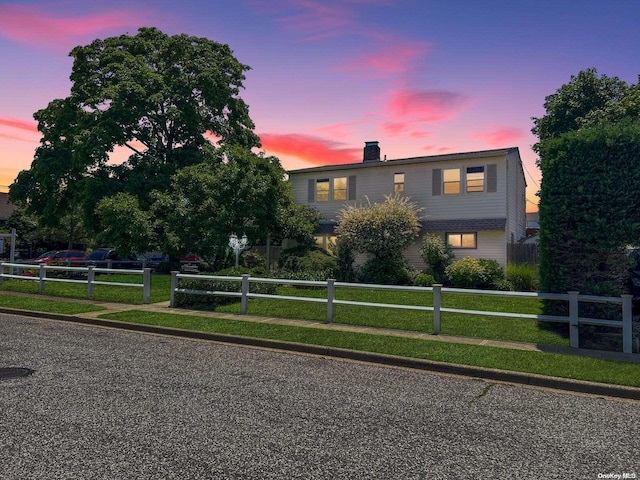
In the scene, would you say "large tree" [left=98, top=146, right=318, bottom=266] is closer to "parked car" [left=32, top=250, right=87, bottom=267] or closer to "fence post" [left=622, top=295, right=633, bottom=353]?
"parked car" [left=32, top=250, right=87, bottom=267]

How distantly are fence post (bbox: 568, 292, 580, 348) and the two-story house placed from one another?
14.1 m

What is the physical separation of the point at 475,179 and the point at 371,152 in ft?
23.6

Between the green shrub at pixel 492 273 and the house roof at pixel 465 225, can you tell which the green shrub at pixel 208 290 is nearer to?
the green shrub at pixel 492 273

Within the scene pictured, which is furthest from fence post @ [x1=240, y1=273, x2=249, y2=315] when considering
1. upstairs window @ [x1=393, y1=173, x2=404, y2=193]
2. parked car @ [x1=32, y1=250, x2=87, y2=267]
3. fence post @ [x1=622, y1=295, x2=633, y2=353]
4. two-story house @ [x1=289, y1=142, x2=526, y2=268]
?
parked car @ [x1=32, y1=250, x2=87, y2=267]

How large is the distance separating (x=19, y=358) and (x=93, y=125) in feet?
75.9

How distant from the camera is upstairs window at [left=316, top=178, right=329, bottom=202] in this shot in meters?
28.7

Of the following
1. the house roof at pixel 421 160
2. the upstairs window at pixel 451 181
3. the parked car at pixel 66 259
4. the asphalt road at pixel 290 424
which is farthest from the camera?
the parked car at pixel 66 259

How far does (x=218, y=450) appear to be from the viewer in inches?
181

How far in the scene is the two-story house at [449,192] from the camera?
23.7 meters

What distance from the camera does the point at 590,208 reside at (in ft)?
33.5

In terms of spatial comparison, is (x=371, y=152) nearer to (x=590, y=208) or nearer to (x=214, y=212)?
(x=214, y=212)

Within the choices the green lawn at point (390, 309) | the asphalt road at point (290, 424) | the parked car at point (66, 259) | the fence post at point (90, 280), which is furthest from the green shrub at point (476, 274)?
the parked car at point (66, 259)

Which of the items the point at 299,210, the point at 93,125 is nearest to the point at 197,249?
the point at 299,210

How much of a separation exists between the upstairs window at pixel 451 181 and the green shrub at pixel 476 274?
14.5 feet
